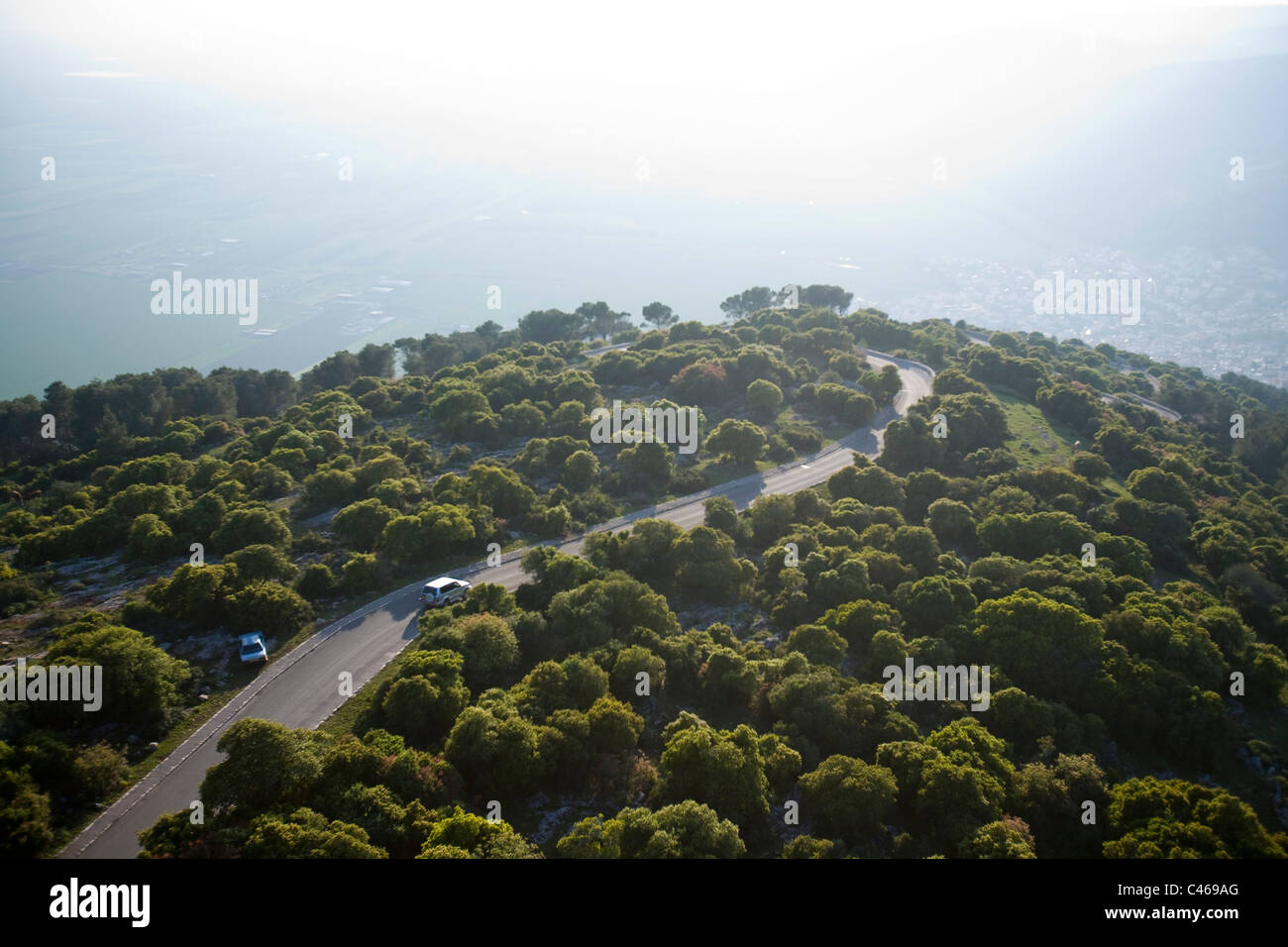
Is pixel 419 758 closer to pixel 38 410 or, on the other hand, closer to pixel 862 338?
pixel 38 410

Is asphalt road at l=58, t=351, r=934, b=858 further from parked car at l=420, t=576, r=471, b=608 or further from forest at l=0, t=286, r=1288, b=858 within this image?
forest at l=0, t=286, r=1288, b=858

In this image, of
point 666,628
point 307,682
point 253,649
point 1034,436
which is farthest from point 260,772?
point 1034,436

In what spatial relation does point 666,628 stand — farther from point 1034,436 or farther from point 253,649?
point 1034,436

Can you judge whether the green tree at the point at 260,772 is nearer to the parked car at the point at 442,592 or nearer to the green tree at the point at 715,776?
the green tree at the point at 715,776

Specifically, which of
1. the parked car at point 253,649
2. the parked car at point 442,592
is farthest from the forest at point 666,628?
the parked car at point 442,592

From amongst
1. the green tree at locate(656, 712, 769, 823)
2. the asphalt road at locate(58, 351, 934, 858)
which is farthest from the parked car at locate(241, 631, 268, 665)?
the green tree at locate(656, 712, 769, 823)

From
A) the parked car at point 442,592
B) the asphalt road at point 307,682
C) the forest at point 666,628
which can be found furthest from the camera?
the parked car at point 442,592
